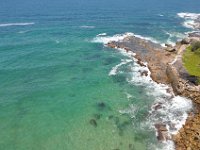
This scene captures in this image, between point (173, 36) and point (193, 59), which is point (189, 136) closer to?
point (193, 59)

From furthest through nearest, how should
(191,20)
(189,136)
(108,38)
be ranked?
(191,20) → (108,38) → (189,136)

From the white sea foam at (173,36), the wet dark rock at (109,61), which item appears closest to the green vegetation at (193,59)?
the white sea foam at (173,36)

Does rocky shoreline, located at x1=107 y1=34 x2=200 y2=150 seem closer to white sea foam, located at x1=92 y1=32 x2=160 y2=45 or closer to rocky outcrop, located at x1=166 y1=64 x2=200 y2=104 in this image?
rocky outcrop, located at x1=166 y1=64 x2=200 y2=104

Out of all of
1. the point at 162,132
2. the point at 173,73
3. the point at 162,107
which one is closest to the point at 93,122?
the point at 162,132

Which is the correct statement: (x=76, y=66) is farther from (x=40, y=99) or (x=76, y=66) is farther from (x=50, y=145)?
(x=50, y=145)

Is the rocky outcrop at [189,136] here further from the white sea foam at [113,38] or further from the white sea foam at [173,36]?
the white sea foam at [113,38]

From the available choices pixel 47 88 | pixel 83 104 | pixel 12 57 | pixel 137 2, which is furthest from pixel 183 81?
pixel 137 2

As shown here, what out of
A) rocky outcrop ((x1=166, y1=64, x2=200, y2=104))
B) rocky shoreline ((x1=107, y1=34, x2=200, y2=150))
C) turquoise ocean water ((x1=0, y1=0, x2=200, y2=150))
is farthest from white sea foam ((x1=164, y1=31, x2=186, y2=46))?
rocky outcrop ((x1=166, y1=64, x2=200, y2=104))
